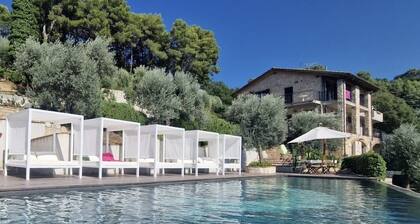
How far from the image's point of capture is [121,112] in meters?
24.3

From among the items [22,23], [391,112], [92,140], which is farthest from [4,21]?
[391,112]

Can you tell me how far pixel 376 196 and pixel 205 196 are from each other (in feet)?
18.2

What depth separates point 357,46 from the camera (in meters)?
38.5

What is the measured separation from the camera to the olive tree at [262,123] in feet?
87.2

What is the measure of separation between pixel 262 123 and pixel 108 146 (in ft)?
35.5

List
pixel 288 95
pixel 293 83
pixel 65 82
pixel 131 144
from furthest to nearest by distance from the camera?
pixel 288 95
pixel 293 83
pixel 65 82
pixel 131 144

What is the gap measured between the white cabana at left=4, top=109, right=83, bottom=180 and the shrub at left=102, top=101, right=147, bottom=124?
5309mm

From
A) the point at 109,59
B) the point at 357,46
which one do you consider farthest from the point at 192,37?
the point at 109,59

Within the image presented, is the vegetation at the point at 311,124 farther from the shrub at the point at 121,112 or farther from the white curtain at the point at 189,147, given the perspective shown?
the white curtain at the point at 189,147

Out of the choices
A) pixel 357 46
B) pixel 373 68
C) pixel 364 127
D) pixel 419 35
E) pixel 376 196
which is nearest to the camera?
pixel 376 196

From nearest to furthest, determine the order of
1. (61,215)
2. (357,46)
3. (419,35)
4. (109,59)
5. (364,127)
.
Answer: (61,215), (109,59), (419,35), (357,46), (364,127)

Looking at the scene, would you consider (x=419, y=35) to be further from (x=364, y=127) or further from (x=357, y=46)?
(x=364, y=127)

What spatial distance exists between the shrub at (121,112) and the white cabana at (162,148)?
3.60 meters

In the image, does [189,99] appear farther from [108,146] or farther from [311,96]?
[311,96]
